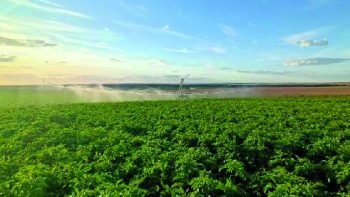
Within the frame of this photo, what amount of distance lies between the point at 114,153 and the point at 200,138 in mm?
4214

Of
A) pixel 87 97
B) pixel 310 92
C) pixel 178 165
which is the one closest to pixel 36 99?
pixel 87 97

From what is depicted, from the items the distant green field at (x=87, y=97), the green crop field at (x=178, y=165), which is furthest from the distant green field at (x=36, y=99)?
the green crop field at (x=178, y=165)

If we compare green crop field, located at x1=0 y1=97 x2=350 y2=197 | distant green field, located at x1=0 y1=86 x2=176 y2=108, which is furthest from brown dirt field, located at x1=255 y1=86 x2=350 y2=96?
green crop field, located at x1=0 y1=97 x2=350 y2=197

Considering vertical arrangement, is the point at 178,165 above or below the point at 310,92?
below

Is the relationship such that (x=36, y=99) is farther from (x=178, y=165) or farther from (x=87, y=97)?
(x=178, y=165)

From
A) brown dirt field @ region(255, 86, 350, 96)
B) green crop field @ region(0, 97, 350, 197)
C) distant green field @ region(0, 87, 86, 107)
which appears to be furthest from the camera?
brown dirt field @ region(255, 86, 350, 96)

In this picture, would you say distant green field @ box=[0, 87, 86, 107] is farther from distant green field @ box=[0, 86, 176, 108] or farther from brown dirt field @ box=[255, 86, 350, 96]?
brown dirt field @ box=[255, 86, 350, 96]

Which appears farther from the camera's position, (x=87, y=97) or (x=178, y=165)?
(x=87, y=97)

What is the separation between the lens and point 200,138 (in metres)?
15.6

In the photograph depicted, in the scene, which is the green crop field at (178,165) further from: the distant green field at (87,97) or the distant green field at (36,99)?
the distant green field at (87,97)

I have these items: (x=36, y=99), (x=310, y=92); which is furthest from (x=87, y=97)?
(x=310, y=92)

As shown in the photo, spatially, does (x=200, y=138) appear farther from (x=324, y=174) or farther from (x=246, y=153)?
(x=324, y=174)

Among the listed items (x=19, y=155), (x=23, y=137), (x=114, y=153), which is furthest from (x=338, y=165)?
(x=23, y=137)

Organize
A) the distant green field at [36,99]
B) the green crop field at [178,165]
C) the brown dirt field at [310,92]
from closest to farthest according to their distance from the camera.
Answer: the green crop field at [178,165], the distant green field at [36,99], the brown dirt field at [310,92]
